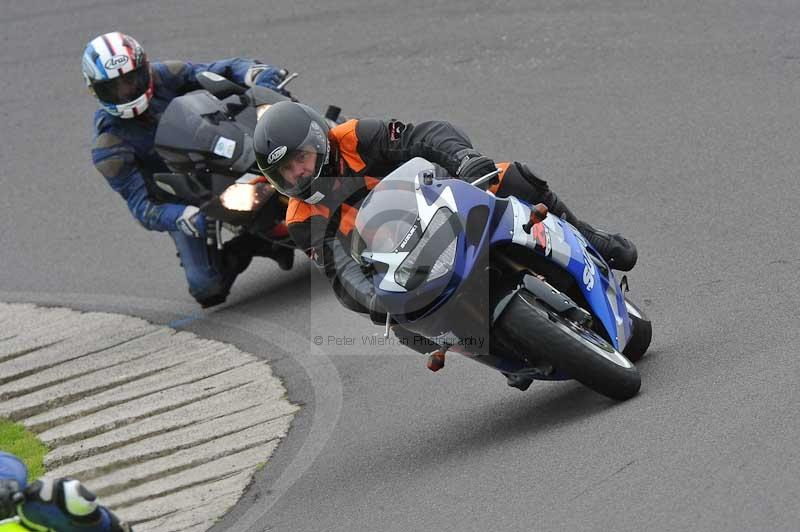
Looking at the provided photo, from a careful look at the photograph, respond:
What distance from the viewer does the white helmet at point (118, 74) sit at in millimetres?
9125

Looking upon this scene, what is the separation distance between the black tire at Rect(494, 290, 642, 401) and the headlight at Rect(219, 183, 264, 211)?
3.35m

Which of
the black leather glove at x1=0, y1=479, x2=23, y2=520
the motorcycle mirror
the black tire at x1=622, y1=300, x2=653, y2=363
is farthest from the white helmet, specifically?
the black leather glove at x1=0, y1=479, x2=23, y2=520

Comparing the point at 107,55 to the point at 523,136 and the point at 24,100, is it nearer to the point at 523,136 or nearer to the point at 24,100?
the point at 523,136

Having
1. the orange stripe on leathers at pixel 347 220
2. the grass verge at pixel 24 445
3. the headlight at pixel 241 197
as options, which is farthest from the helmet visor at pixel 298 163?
the headlight at pixel 241 197

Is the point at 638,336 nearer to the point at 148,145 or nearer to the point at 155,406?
the point at 155,406

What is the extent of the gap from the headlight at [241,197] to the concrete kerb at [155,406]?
2.75 ft

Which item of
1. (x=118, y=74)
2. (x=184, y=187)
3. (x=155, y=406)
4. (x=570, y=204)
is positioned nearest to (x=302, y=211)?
(x=155, y=406)

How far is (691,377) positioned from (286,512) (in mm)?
1987

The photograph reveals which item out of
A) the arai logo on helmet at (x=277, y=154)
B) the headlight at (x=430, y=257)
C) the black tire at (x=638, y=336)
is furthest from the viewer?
the black tire at (x=638, y=336)

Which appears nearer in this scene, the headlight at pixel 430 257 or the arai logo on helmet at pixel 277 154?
the headlight at pixel 430 257

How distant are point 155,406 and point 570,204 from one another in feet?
10.9

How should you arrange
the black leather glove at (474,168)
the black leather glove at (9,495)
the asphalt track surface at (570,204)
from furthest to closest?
the black leather glove at (474,168), the asphalt track surface at (570,204), the black leather glove at (9,495)

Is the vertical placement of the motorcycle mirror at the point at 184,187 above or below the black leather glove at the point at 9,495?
below

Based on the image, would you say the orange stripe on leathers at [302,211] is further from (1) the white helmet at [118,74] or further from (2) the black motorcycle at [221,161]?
(1) the white helmet at [118,74]
